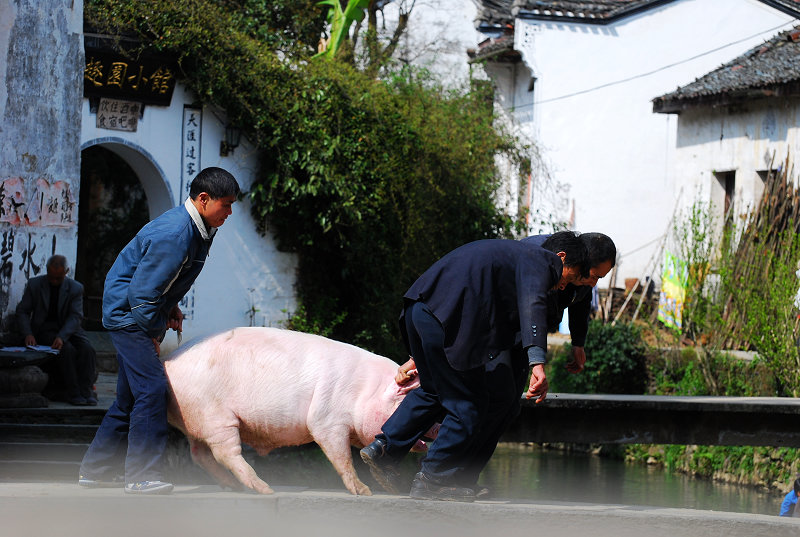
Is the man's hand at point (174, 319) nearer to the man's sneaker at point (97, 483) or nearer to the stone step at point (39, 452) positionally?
the man's sneaker at point (97, 483)

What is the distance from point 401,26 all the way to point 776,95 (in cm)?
870

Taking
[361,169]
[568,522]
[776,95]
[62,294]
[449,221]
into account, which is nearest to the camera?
[568,522]

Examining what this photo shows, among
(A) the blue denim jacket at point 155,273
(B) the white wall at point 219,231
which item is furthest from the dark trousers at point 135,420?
(B) the white wall at point 219,231

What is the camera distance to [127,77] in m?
12.9

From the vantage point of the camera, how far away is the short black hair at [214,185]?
5.54 metres

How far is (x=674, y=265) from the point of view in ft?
57.0

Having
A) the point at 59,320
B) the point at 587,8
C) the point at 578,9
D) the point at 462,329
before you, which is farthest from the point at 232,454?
the point at 587,8

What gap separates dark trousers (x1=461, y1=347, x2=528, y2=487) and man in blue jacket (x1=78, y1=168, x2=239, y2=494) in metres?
1.56

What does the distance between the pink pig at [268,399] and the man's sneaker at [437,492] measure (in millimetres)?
331

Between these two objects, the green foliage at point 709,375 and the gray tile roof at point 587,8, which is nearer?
the green foliage at point 709,375

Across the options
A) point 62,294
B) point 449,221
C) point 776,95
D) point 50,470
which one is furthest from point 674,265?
point 50,470

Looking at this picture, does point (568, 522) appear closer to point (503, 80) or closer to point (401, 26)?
point (401, 26)

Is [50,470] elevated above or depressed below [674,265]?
below

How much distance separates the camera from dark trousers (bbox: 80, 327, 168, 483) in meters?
5.39
